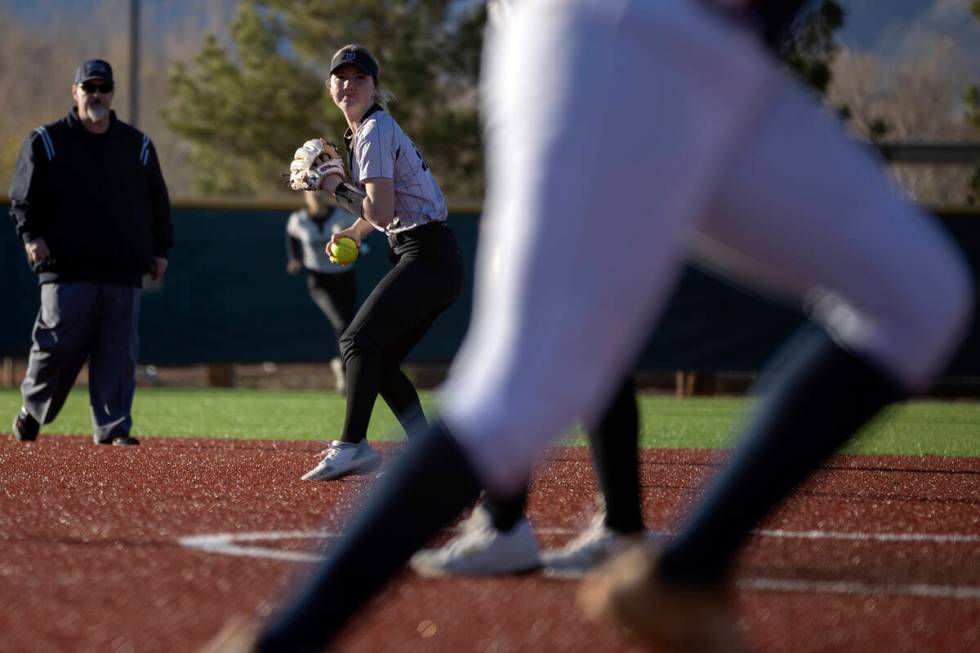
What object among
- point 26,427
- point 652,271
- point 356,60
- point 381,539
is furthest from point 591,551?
point 26,427

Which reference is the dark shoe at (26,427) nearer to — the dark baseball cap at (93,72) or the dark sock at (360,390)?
the dark baseball cap at (93,72)

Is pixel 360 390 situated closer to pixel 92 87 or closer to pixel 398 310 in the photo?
pixel 398 310

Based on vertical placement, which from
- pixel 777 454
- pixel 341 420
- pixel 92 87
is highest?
pixel 777 454

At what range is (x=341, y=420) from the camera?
1412cm

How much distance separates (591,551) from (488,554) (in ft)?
1.14

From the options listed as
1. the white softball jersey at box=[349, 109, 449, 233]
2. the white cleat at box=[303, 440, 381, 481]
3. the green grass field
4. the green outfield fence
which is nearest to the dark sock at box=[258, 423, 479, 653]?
the white cleat at box=[303, 440, 381, 481]

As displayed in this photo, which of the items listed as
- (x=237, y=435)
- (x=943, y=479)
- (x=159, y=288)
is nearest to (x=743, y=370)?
(x=159, y=288)

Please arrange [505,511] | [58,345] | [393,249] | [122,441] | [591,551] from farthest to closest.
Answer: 1. [58,345]
2. [122,441]
3. [393,249]
4. [591,551]
5. [505,511]

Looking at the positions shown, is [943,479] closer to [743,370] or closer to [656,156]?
[656,156]

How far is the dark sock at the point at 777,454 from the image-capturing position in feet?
9.01

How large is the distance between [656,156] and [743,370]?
57.1ft

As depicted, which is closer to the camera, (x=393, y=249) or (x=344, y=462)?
(x=344, y=462)

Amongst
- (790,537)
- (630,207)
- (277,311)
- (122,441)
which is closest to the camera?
(630,207)

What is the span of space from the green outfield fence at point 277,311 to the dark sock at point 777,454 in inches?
661
